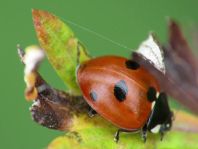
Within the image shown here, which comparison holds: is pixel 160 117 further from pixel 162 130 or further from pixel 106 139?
pixel 106 139

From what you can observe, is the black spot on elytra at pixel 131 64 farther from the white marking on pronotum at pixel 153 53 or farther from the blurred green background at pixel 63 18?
the blurred green background at pixel 63 18

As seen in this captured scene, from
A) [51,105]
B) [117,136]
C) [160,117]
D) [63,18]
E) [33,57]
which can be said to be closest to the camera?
[33,57]

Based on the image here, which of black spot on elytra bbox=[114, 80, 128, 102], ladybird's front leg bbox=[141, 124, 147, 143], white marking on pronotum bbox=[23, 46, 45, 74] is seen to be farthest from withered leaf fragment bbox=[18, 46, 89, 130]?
ladybird's front leg bbox=[141, 124, 147, 143]

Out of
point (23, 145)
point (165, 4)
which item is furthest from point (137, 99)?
point (165, 4)

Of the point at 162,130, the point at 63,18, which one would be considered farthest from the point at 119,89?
the point at 63,18

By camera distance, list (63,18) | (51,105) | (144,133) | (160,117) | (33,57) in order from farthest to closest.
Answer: (63,18), (160,117), (144,133), (51,105), (33,57)

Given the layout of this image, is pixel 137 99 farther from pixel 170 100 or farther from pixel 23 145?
pixel 23 145

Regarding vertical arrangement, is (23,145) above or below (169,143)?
below

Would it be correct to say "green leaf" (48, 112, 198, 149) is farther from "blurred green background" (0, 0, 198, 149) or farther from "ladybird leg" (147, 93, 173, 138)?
"blurred green background" (0, 0, 198, 149)
